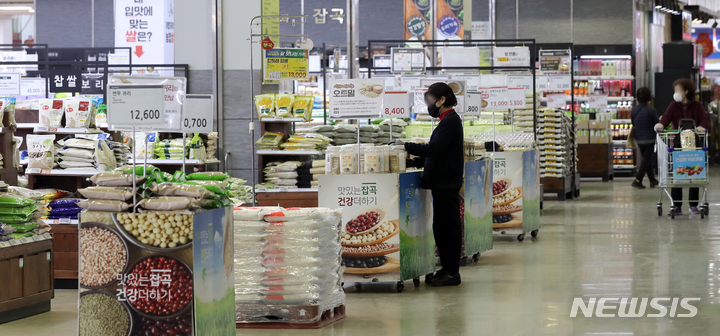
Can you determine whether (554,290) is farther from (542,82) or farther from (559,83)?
(559,83)

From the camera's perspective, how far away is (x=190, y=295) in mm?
4047

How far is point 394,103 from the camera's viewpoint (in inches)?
292

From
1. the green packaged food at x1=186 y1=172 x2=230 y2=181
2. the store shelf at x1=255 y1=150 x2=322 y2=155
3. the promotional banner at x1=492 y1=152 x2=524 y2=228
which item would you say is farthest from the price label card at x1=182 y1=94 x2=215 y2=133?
the promotional banner at x1=492 y1=152 x2=524 y2=228

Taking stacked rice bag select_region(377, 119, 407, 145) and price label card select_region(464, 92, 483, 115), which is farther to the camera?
stacked rice bag select_region(377, 119, 407, 145)

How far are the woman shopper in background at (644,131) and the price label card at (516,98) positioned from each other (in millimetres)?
6156

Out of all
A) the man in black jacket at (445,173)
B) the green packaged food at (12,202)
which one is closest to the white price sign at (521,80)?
the man in black jacket at (445,173)

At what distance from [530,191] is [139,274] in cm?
624

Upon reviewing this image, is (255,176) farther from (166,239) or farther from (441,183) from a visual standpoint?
(166,239)

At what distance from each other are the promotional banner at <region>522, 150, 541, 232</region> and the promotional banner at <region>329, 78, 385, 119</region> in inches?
121

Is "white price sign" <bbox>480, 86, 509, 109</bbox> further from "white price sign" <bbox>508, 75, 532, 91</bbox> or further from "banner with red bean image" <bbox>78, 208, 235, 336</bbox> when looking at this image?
"banner with red bean image" <bbox>78, 208, 235, 336</bbox>

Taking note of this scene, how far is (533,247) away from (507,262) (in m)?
1.08

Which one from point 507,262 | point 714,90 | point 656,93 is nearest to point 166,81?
point 507,262

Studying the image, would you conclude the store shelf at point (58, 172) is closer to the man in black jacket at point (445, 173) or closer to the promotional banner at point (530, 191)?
the man in black jacket at point (445, 173)

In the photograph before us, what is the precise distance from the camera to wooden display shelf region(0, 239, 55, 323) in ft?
18.5
